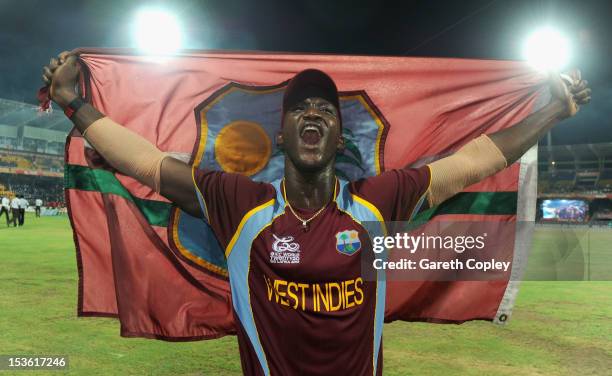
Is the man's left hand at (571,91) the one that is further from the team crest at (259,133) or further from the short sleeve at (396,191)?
the team crest at (259,133)

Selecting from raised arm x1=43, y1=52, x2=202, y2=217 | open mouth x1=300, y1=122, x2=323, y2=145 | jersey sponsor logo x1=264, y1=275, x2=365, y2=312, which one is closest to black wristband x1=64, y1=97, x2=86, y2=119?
raised arm x1=43, y1=52, x2=202, y2=217

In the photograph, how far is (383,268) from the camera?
283 centimetres

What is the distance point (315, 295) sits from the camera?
253 centimetres

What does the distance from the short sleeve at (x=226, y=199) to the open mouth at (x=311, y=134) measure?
364 mm

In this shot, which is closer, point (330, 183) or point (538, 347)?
point (330, 183)

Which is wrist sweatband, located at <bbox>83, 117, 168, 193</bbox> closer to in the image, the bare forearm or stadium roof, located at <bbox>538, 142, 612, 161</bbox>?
the bare forearm

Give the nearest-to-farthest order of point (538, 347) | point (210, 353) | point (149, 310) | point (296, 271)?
1. point (296, 271)
2. point (149, 310)
3. point (210, 353)
4. point (538, 347)

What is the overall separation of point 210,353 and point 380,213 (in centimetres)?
316

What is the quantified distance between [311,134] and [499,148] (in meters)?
1.24

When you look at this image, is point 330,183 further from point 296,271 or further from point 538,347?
point 538,347

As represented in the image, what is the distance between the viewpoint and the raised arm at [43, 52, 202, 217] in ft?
9.27

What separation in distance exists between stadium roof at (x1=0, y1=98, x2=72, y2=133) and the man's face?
58.4 meters

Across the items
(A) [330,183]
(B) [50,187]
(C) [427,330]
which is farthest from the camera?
(B) [50,187]

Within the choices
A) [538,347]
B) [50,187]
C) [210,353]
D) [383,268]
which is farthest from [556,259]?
[50,187]
